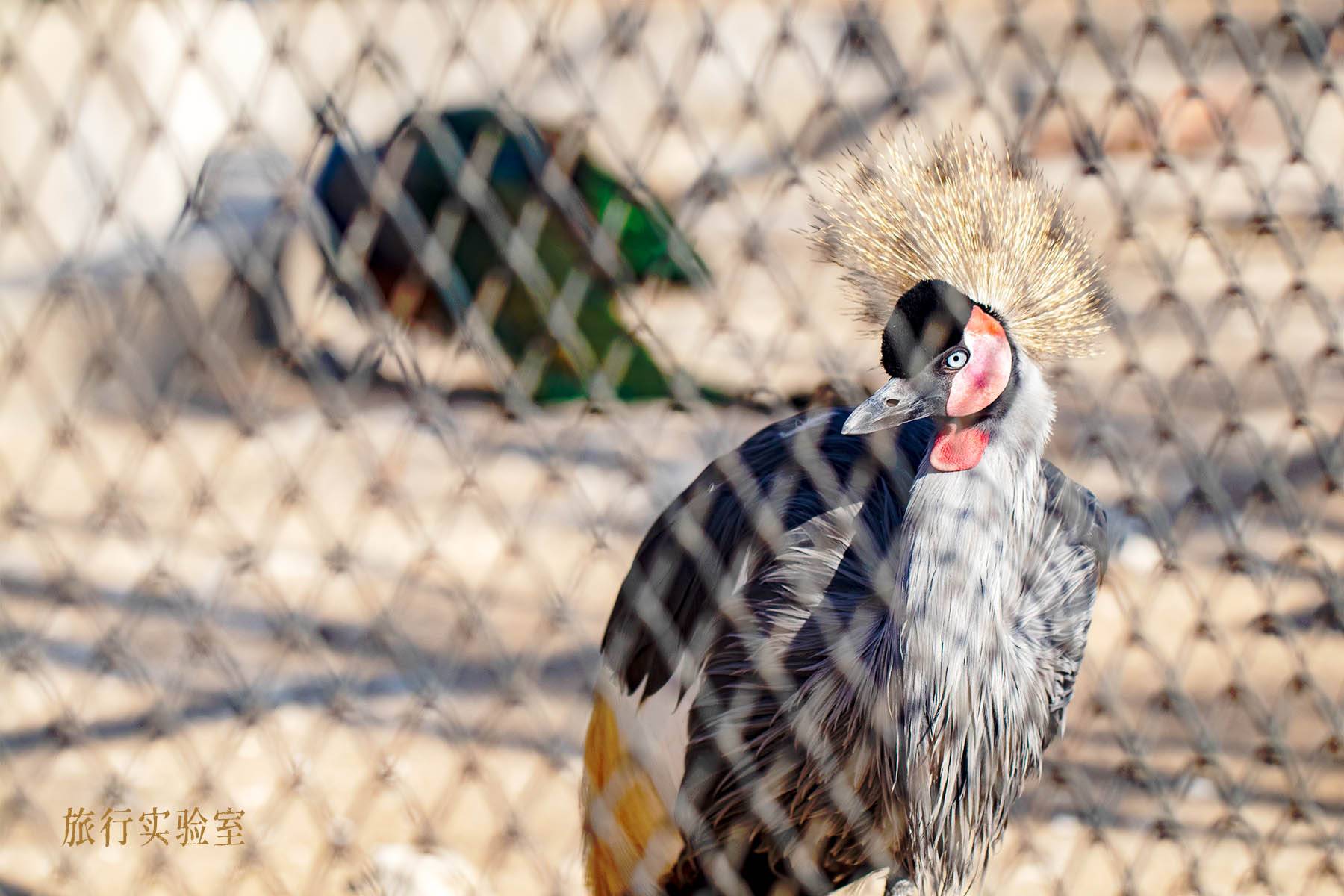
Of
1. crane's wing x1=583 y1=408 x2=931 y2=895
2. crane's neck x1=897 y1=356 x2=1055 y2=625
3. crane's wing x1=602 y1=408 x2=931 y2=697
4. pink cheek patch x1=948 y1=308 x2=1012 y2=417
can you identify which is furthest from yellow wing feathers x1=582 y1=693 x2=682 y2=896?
pink cheek patch x1=948 y1=308 x2=1012 y2=417

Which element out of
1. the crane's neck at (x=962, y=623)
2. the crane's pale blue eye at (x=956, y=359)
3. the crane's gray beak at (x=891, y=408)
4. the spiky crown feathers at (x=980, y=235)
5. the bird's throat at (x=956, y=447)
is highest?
the spiky crown feathers at (x=980, y=235)

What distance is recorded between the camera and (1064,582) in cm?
171

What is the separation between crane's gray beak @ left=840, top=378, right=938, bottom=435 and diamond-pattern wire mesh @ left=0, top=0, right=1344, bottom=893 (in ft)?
0.39

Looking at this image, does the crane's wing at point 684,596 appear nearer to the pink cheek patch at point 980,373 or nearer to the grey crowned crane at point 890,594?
the grey crowned crane at point 890,594

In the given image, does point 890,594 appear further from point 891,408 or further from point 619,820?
point 619,820

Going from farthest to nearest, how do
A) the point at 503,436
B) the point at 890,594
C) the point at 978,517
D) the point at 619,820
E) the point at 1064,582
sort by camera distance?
the point at 503,436 < the point at 619,820 < the point at 1064,582 < the point at 890,594 < the point at 978,517

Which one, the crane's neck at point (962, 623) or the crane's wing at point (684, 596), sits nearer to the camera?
the crane's neck at point (962, 623)

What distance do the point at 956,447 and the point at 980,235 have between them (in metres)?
0.28

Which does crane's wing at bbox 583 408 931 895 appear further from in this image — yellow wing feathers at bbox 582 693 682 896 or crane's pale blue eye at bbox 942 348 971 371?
crane's pale blue eye at bbox 942 348 971 371

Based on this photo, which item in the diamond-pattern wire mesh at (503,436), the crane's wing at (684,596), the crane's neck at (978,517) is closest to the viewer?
the diamond-pattern wire mesh at (503,436)

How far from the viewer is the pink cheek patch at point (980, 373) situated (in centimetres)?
143

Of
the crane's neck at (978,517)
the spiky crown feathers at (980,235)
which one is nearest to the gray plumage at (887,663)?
the crane's neck at (978,517)

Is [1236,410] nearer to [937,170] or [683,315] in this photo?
[937,170]

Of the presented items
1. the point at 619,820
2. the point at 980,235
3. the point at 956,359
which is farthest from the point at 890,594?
the point at 619,820
